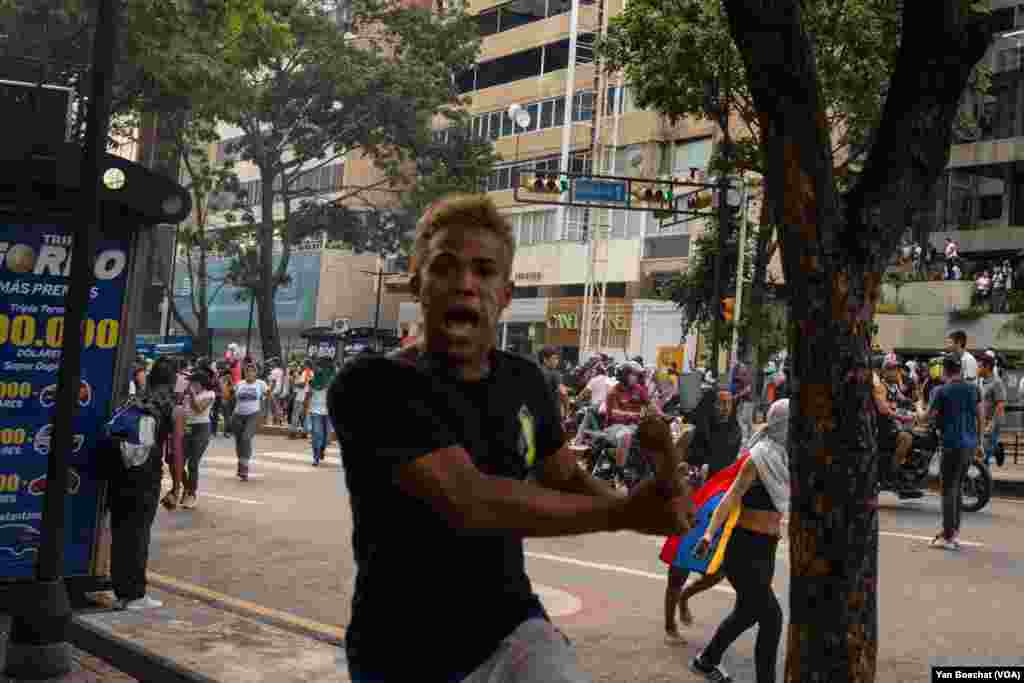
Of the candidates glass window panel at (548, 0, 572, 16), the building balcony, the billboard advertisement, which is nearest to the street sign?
the building balcony

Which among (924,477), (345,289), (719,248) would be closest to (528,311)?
(345,289)

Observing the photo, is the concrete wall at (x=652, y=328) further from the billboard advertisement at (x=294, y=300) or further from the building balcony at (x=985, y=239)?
the billboard advertisement at (x=294, y=300)

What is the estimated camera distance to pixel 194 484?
1481 centimetres

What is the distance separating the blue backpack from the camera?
822cm

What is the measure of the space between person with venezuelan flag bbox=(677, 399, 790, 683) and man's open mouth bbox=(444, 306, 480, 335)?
462cm

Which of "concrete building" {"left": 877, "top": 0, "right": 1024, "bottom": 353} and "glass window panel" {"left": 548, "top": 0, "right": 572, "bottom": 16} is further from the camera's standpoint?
"glass window panel" {"left": 548, "top": 0, "right": 572, "bottom": 16}

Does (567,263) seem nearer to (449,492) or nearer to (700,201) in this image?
(700,201)

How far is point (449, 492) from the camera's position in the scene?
258 cm

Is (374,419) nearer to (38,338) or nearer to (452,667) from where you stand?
(452,667)

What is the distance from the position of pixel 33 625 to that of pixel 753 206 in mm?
31192

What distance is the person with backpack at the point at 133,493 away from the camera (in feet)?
26.9

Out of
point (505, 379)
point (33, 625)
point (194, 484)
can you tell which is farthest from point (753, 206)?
point (505, 379)

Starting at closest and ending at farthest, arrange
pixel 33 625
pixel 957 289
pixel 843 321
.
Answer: pixel 843 321 < pixel 33 625 < pixel 957 289

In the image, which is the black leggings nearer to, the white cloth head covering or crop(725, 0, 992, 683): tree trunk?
the white cloth head covering
